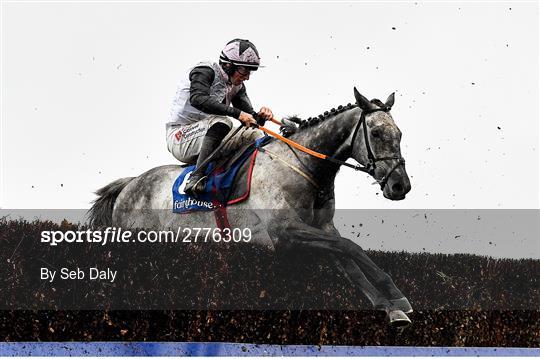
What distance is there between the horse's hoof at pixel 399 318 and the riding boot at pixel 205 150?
2.61m

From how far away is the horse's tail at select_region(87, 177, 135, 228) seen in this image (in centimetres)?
1127

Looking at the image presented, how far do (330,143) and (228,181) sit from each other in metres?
1.21

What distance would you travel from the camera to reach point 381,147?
8.52 meters

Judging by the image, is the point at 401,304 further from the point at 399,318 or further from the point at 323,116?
the point at 323,116

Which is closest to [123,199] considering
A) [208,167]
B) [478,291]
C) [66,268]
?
[208,167]

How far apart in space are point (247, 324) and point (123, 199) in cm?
362

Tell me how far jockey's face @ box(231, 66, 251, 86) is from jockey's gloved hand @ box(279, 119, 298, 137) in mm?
675

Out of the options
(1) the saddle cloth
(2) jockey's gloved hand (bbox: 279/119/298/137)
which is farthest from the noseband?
(1) the saddle cloth

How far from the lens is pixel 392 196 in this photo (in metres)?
8.38

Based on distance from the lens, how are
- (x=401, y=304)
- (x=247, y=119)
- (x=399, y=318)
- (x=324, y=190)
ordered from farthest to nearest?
(x=324, y=190), (x=247, y=119), (x=401, y=304), (x=399, y=318)

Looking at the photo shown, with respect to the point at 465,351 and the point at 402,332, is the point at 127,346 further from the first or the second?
the point at 465,351

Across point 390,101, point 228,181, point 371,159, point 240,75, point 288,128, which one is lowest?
point 228,181

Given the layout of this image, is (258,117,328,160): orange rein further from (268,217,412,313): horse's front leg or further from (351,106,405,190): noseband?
(268,217,412,313): horse's front leg

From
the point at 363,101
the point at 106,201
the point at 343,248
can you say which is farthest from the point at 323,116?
the point at 106,201
